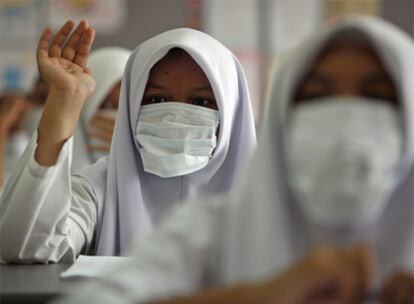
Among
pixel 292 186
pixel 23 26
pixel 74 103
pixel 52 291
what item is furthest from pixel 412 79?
pixel 23 26

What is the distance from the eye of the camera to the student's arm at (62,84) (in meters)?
2.27

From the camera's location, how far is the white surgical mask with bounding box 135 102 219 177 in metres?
2.59

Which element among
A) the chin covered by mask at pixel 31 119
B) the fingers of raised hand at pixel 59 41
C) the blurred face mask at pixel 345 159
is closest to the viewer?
the blurred face mask at pixel 345 159

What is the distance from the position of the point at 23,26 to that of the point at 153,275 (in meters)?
5.44

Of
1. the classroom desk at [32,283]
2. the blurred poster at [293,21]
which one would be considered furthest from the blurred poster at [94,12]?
the classroom desk at [32,283]

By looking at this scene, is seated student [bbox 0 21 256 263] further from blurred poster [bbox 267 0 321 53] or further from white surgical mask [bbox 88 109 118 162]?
blurred poster [bbox 267 0 321 53]

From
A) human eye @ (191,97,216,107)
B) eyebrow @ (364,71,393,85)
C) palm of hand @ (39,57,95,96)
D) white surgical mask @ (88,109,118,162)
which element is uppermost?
palm of hand @ (39,57,95,96)

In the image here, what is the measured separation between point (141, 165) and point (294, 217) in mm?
1330

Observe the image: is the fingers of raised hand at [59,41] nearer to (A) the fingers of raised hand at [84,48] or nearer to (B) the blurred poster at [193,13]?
(A) the fingers of raised hand at [84,48]

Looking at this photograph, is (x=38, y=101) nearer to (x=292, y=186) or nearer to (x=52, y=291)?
(x=52, y=291)

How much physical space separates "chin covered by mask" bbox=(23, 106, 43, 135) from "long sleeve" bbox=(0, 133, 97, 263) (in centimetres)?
295

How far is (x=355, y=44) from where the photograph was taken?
1479 mm

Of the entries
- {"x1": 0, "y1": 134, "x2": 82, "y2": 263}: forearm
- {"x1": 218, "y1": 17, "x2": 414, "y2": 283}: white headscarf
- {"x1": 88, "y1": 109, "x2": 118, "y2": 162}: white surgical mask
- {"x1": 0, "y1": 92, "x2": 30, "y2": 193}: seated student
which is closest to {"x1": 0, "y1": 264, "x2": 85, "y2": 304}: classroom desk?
{"x1": 0, "y1": 134, "x2": 82, "y2": 263}: forearm

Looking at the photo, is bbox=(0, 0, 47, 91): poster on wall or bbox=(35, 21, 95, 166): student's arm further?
bbox=(0, 0, 47, 91): poster on wall
